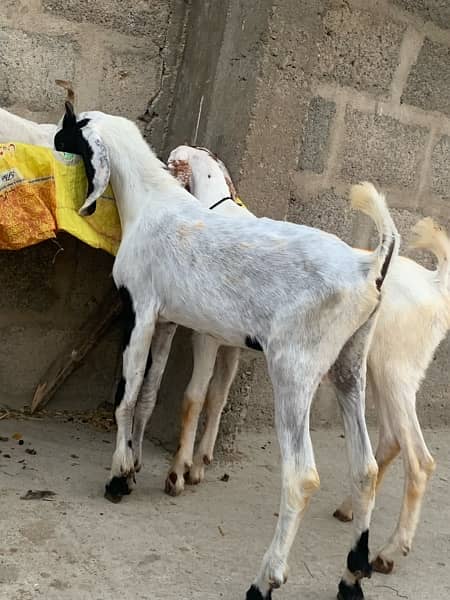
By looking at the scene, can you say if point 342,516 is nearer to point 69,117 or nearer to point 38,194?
point 38,194

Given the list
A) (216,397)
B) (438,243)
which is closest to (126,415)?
(216,397)

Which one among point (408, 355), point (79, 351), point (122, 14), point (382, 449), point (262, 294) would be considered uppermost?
point (122, 14)

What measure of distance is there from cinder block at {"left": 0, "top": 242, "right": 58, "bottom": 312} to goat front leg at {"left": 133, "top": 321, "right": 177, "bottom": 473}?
984 mm

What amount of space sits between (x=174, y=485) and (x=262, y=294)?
45.9 inches

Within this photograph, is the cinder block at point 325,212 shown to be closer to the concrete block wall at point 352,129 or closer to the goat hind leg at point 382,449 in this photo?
the concrete block wall at point 352,129

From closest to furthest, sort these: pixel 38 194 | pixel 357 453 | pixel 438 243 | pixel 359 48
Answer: pixel 357 453 → pixel 438 243 → pixel 38 194 → pixel 359 48

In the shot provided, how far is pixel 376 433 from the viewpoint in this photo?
489 cm

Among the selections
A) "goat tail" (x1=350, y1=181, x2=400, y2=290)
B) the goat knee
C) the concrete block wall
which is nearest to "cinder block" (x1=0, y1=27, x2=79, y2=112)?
the concrete block wall

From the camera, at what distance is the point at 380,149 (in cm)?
451

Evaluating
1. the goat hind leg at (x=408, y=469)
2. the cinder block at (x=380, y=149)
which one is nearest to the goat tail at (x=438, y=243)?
the goat hind leg at (x=408, y=469)

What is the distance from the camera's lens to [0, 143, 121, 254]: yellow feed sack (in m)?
3.31

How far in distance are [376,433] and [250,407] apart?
91 centimetres

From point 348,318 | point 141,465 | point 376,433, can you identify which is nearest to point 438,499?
point 376,433

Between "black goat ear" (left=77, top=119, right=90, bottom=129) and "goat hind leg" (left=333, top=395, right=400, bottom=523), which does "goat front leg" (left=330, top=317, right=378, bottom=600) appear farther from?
"black goat ear" (left=77, top=119, right=90, bottom=129)
